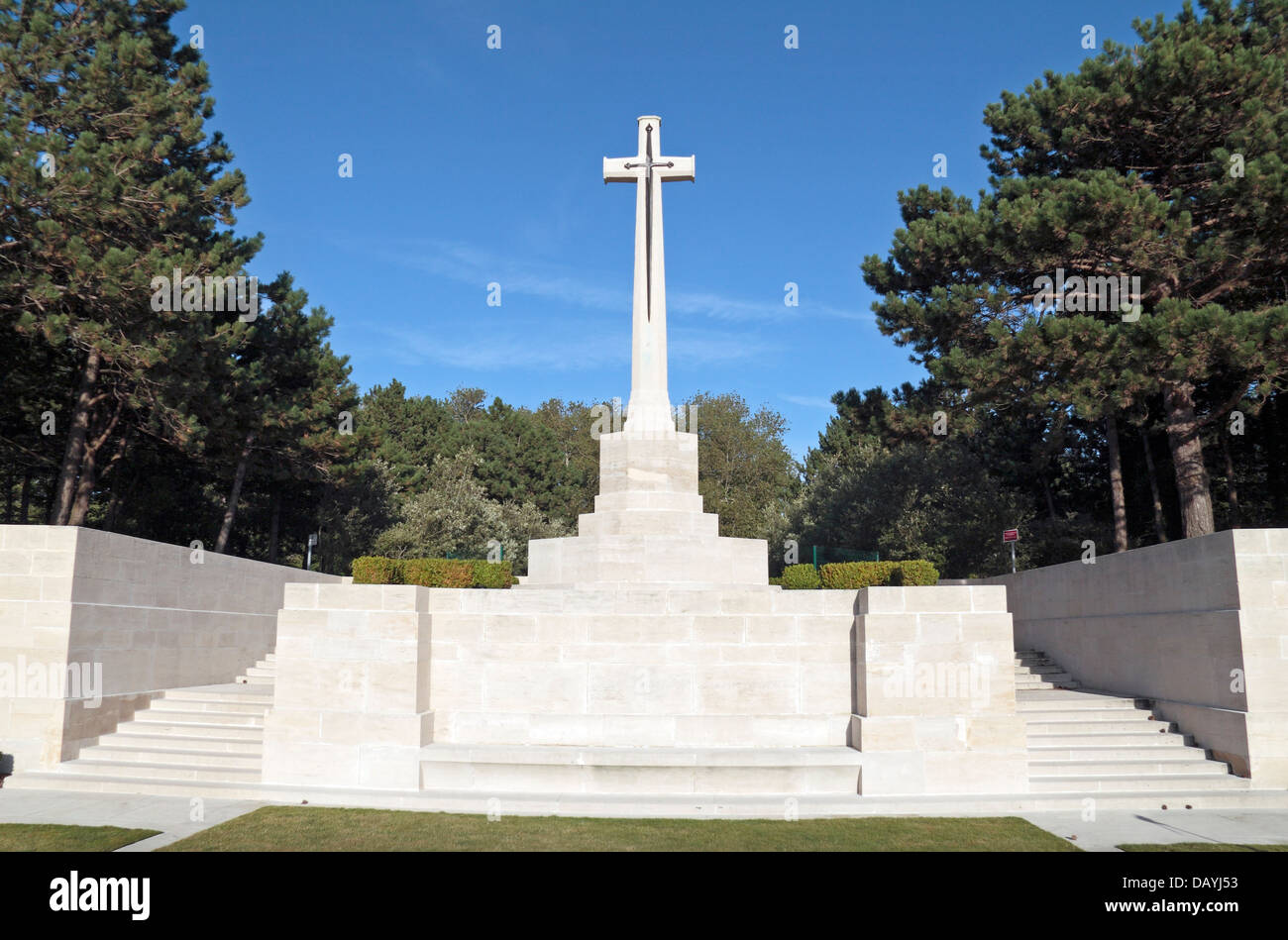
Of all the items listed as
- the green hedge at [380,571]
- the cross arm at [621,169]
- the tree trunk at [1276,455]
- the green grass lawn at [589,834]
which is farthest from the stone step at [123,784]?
the tree trunk at [1276,455]

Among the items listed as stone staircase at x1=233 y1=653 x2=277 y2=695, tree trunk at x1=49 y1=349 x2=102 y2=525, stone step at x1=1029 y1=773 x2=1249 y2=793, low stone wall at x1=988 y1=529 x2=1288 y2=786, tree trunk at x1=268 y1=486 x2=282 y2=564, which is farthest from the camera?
tree trunk at x1=268 y1=486 x2=282 y2=564

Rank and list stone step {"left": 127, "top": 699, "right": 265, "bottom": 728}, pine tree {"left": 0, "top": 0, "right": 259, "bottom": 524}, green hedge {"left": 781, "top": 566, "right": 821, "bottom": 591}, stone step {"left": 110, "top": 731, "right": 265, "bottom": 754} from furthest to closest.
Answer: pine tree {"left": 0, "top": 0, "right": 259, "bottom": 524} → green hedge {"left": 781, "top": 566, "right": 821, "bottom": 591} → stone step {"left": 127, "top": 699, "right": 265, "bottom": 728} → stone step {"left": 110, "top": 731, "right": 265, "bottom": 754}

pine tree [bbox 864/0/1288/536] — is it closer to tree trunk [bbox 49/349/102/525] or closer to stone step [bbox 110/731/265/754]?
stone step [bbox 110/731/265/754]

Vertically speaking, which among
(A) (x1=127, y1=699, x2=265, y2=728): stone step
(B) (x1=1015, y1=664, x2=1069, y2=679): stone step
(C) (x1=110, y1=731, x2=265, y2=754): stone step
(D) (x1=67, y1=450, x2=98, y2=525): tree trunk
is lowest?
(C) (x1=110, y1=731, x2=265, y2=754): stone step

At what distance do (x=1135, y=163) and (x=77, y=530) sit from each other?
26.1m

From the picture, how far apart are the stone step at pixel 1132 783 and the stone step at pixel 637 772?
2866 millimetres

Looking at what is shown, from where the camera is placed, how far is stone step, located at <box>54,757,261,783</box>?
12.7 meters

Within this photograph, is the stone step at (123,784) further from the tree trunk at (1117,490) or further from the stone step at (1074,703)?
the tree trunk at (1117,490)

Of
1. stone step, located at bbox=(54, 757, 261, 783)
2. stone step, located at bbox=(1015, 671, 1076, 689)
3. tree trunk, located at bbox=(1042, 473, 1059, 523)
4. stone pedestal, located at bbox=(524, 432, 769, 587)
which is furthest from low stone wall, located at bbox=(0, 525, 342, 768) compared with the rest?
tree trunk, located at bbox=(1042, 473, 1059, 523)

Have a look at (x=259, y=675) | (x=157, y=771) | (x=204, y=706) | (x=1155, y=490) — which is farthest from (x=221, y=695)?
(x=1155, y=490)

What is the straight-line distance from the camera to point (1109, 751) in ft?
43.5

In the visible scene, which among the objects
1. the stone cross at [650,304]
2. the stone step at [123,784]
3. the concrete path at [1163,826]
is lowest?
the concrete path at [1163,826]

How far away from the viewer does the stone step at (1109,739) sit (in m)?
13.4

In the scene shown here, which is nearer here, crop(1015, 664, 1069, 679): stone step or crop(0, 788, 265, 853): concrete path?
crop(0, 788, 265, 853): concrete path
